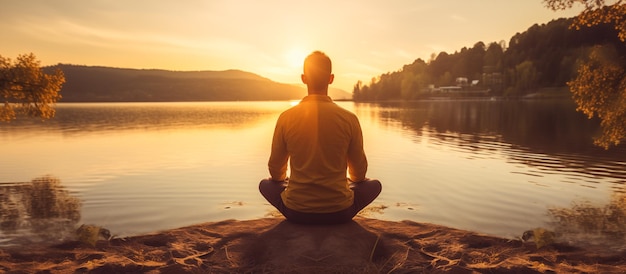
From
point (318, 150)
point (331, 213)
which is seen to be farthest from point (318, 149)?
point (331, 213)

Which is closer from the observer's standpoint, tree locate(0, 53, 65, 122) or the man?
the man

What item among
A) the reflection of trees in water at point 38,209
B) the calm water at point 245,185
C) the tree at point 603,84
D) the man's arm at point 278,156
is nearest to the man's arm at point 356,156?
the man's arm at point 278,156

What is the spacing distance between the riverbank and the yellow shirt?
0.60m

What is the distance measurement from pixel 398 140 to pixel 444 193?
67.0 feet

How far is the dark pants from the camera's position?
23.5 feet

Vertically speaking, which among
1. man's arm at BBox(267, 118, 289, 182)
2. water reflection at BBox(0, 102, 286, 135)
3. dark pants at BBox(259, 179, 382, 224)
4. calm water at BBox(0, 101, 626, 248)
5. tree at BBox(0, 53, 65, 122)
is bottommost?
calm water at BBox(0, 101, 626, 248)

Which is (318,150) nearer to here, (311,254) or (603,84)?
(311,254)

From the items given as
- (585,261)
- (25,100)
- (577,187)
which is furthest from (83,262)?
(25,100)

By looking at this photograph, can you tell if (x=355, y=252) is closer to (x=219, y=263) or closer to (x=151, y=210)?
(x=219, y=263)

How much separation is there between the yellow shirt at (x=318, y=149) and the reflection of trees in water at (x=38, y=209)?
21.6ft

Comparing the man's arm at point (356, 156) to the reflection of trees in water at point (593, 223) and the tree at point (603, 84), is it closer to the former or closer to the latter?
the reflection of trees in water at point (593, 223)

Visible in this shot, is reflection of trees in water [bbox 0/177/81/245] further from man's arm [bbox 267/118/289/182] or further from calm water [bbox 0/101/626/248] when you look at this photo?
man's arm [bbox 267/118/289/182]

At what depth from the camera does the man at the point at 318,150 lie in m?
6.59

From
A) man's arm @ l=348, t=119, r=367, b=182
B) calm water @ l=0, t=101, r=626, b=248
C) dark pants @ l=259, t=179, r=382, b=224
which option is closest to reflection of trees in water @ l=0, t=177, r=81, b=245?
calm water @ l=0, t=101, r=626, b=248
